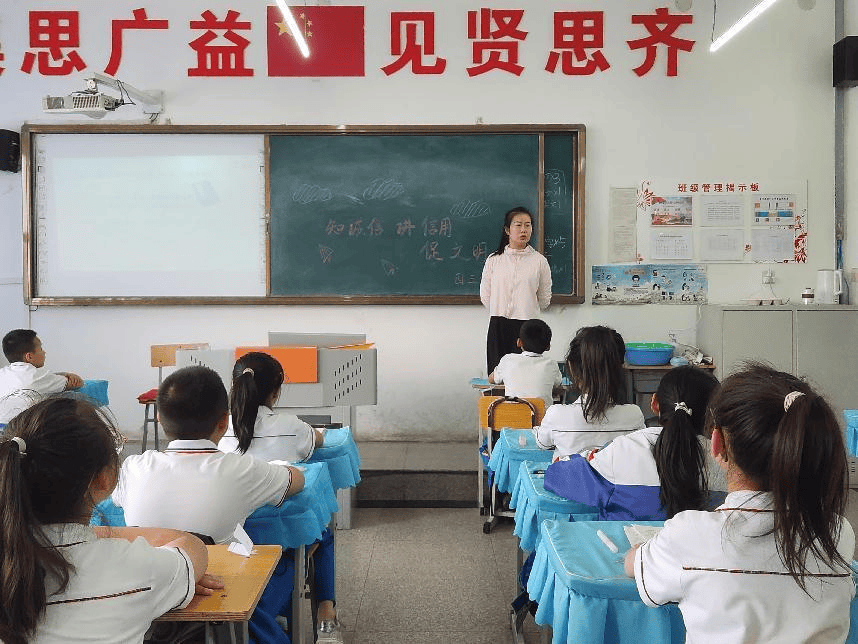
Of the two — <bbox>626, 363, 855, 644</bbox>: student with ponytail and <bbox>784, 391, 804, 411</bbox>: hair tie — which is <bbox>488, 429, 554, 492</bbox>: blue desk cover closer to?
<bbox>626, 363, 855, 644</bbox>: student with ponytail

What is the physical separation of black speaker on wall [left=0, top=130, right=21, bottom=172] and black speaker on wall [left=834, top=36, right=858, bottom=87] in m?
5.52

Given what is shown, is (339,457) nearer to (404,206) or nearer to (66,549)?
(66,549)

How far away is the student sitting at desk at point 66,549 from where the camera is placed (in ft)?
3.45

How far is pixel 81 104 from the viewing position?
454 cm

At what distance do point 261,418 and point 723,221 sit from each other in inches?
152

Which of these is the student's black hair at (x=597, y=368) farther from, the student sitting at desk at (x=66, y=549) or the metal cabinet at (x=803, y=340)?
the metal cabinet at (x=803, y=340)

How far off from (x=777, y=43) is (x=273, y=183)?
3.55 meters

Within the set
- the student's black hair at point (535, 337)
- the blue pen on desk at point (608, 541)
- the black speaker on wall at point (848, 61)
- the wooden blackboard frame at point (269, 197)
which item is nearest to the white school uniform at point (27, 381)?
the wooden blackboard frame at point (269, 197)

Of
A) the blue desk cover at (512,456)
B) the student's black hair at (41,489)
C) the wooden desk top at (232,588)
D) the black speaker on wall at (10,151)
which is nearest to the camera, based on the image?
the student's black hair at (41,489)

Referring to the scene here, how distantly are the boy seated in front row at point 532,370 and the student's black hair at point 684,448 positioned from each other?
1.76m

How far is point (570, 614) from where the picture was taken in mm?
1344

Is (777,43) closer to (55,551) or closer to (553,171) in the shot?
(553,171)

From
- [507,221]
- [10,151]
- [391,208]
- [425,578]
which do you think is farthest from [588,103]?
Result: [10,151]

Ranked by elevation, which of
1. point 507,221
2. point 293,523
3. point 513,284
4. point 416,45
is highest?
point 416,45
